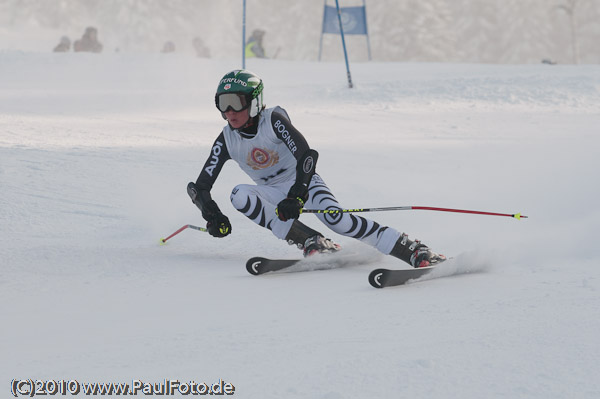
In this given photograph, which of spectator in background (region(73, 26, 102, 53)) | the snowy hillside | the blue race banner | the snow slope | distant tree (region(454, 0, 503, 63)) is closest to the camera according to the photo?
the snow slope

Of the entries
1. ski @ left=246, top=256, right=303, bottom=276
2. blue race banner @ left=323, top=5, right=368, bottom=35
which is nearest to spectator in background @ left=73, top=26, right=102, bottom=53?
blue race banner @ left=323, top=5, right=368, bottom=35

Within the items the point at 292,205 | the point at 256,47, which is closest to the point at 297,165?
the point at 292,205

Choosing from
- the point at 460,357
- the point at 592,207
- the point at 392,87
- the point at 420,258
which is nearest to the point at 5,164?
the point at 420,258

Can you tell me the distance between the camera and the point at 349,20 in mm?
19266

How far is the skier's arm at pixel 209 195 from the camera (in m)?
4.49

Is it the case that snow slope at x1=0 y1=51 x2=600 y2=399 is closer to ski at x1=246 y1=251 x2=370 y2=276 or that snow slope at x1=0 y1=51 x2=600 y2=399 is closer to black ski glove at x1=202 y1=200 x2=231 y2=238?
ski at x1=246 y1=251 x2=370 y2=276

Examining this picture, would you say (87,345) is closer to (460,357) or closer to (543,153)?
(460,357)

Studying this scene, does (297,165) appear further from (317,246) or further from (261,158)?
(317,246)

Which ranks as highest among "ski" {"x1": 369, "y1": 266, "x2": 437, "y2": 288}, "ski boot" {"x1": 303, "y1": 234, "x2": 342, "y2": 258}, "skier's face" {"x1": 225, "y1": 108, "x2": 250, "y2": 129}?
"skier's face" {"x1": 225, "y1": 108, "x2": 250, "y2": 129}

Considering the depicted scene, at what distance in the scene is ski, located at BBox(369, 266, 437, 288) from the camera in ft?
12.7

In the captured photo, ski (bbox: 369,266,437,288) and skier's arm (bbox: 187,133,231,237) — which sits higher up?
skier's arm (bbox: 187,133,231,237)

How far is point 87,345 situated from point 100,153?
5987 millimetres

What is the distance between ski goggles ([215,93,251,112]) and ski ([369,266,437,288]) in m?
1.33

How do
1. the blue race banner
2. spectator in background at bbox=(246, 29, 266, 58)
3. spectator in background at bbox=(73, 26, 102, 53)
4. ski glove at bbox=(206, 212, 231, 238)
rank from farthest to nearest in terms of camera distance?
spectator in background at bbox=(73, 26, 102, 53), spectator in background at bbox=(246, 29, 266, 58), the blue race banner, ski glove at bbox=(206, 212, 231, 238)
